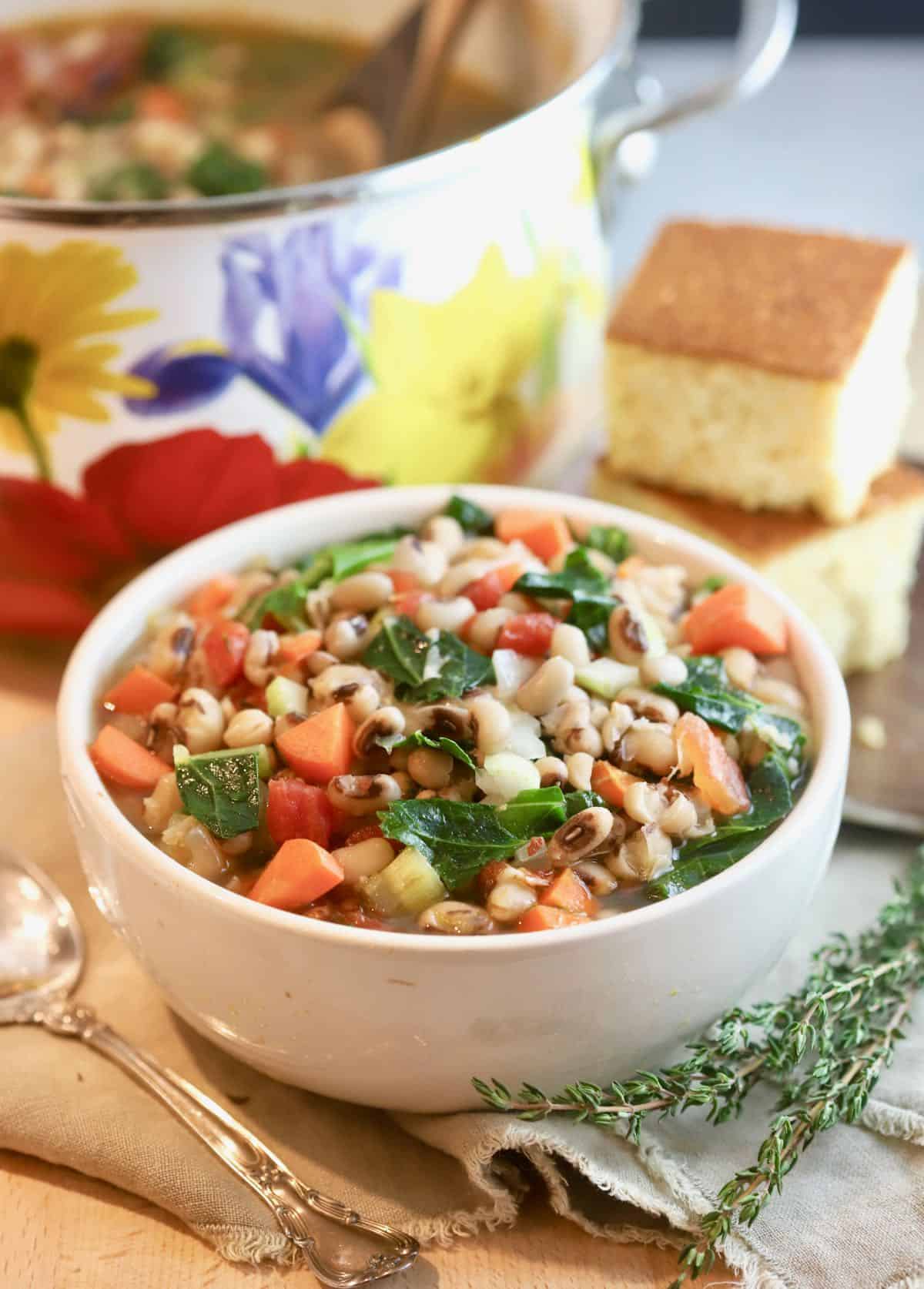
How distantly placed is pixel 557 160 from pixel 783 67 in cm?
307

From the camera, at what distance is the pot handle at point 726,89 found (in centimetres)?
232

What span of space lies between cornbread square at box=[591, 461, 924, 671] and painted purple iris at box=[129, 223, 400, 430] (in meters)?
0.58

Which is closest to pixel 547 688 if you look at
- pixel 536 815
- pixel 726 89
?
pixel 536 815

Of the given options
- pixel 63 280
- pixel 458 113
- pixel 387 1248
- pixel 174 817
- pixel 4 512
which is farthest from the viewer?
pixel 458 113

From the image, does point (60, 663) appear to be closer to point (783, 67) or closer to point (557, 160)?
point (557, 160)

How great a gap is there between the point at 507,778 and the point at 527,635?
0.77 ft

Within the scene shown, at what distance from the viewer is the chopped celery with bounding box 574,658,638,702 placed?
1.65 m

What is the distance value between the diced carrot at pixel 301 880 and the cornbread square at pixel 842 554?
1016 millimetres

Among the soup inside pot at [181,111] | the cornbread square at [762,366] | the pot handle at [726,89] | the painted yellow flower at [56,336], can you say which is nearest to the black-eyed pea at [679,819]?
the cornbread square at [762,366]

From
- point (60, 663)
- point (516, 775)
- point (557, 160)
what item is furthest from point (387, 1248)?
point (557, 160)

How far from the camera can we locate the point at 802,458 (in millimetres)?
2229

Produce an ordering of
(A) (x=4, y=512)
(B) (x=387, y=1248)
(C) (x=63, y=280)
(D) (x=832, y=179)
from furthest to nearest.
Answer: (D) (x=832, y=179) → (A) (x=4, y=512) → (C) (x=63, y=280) → (B) (x=387, y=1248)

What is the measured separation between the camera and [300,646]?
5.59ft

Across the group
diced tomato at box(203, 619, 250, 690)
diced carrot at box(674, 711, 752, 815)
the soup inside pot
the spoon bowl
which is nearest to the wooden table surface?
the spoon bowl
